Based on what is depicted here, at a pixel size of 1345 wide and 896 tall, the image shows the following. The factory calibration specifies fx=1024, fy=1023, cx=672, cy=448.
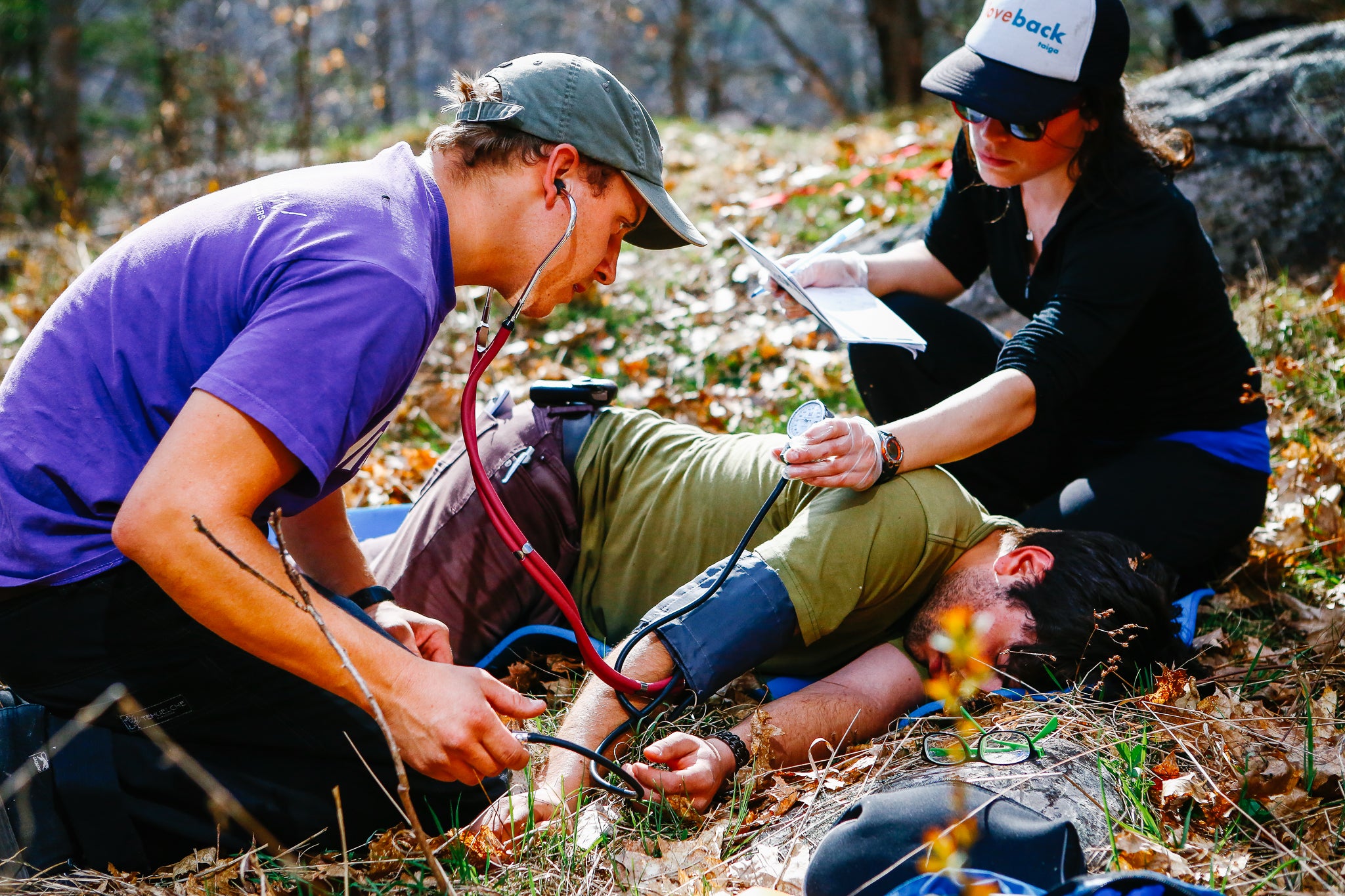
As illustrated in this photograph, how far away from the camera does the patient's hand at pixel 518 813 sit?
2.06 m

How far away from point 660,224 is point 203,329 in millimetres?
1021

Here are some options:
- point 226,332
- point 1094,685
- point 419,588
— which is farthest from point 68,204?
point 1094,685

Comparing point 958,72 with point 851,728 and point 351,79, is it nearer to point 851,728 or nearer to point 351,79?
point 851,728

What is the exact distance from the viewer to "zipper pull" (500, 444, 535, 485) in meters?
2.75

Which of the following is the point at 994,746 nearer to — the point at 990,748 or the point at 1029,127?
the point at 990,748

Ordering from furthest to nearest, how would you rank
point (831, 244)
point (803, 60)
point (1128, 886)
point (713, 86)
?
1. point (713, 86)
2. point (803, 60)
3. point (831, 244)
4. point (1128, 886)

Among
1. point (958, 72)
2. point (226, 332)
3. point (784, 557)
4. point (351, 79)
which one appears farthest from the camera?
point (351, 79)

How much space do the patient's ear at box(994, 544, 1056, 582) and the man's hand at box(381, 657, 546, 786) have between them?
1.29m

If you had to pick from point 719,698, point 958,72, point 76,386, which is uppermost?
point 958,72

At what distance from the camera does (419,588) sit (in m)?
2.74

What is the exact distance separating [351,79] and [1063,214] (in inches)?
654

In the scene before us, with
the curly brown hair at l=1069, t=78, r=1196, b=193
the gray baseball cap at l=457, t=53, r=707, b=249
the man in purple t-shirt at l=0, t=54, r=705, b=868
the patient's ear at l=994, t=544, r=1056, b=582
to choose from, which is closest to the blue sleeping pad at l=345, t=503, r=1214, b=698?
the patient's ear at l=994, t=544, r=1056, b=582

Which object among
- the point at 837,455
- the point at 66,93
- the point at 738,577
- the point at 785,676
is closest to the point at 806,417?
the point at 837,455

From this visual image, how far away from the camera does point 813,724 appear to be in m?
2.33
